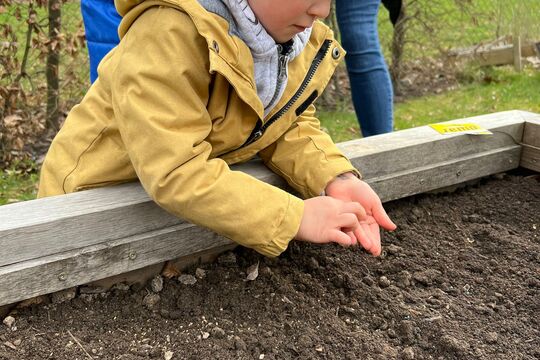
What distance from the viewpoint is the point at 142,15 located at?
1733 millimetres

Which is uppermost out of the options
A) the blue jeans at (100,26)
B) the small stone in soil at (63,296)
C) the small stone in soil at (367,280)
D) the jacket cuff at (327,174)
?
the blue jeans at (100,26)

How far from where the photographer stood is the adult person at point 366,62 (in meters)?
2.98

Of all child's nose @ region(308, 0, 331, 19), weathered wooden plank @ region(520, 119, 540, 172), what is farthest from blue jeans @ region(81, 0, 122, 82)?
weathered wooden plank @ region(520, 119, 540, 172)

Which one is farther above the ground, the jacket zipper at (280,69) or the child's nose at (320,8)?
the child's nose at (320,8)

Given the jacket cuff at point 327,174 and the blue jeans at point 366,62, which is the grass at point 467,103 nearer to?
the blue jeans at point 366,62

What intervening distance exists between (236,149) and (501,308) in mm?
921

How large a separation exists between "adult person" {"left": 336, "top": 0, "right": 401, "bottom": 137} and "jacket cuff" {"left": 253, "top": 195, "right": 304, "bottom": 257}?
1398 millimetres

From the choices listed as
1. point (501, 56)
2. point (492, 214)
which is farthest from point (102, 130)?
point (501, 56)

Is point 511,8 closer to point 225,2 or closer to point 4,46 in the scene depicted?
point 4,46

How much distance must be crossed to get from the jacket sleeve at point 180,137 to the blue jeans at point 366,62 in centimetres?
140

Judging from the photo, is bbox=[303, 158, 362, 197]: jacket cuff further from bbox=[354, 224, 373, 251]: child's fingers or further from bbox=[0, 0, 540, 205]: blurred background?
bbox=[0, 0, 540, 205]: blurred background

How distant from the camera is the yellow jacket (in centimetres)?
166

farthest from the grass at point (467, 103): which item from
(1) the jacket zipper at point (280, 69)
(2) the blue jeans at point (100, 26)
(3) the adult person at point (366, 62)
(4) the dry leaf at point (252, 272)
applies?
(1) the jacket zipper at point (280, 69)

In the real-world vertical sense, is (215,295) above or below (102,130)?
below
